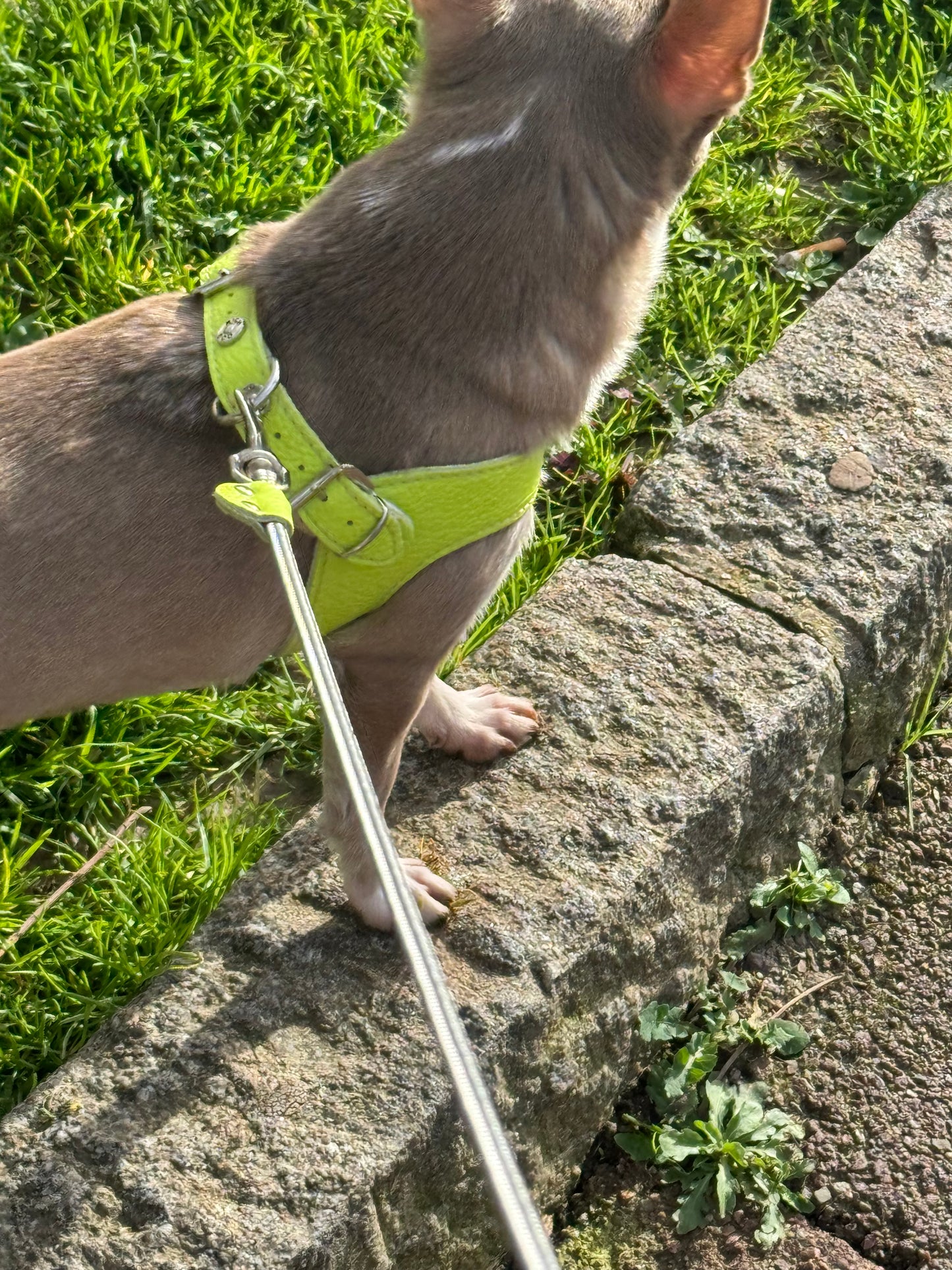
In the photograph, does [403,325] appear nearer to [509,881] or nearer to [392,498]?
[392,498]

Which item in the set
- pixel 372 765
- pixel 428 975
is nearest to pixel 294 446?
pixel 372 765

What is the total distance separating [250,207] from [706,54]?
2.18 meters

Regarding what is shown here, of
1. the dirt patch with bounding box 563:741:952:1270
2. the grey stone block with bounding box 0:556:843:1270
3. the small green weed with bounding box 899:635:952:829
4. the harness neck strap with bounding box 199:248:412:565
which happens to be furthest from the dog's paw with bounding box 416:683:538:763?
the small green weed with bounding box 899:635:952:829

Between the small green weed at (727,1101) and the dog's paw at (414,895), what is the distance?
0.52 m

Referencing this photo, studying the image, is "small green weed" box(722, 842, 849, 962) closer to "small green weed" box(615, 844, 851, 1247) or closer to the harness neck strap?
"small green weed" box(615, 844, 851, 1247)

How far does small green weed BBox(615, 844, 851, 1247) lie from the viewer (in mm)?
2639

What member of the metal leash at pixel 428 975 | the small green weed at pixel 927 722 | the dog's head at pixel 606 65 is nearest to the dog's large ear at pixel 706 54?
the dog's head at pixel 606 65

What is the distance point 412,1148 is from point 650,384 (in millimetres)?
2418

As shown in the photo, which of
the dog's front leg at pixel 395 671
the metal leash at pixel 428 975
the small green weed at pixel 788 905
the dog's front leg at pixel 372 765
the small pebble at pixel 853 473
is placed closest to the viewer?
the metal leash at pixel 428 975

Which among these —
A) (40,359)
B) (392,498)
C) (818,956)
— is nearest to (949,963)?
(818,956)

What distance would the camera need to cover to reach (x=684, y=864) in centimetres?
277

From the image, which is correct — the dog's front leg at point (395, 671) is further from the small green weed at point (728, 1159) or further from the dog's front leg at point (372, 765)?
the small green weed at point (728, 1159)

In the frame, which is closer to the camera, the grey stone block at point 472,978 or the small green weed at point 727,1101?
the grey stone block at point 472,978

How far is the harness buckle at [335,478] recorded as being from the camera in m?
2.25
